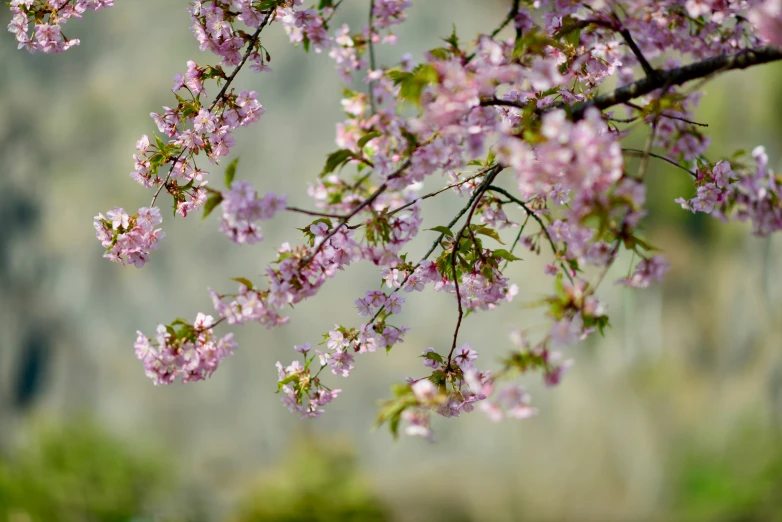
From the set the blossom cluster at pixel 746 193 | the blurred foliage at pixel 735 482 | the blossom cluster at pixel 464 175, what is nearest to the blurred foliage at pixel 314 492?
the blurred foliage at pixel 735 482

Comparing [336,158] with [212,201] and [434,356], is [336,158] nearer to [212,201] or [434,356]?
[212,201]

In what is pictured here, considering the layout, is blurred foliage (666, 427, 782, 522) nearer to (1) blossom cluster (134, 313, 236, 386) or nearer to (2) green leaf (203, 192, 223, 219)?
(1) blossom cluster (134, 313, 236, 386)

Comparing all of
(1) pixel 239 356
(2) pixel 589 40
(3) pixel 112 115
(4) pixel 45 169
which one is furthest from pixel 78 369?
(2) pixel 589 40

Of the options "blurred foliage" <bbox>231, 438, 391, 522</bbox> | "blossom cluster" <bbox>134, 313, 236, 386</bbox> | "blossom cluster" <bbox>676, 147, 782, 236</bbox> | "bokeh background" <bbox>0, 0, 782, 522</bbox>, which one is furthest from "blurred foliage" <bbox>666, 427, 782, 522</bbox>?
"blossom cluster" <bbox>134, 313, 236, 386</bbox>

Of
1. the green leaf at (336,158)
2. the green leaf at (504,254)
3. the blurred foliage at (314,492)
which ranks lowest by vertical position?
the green leaf at (336,158)

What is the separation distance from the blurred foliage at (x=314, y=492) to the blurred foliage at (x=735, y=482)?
1.94 metres

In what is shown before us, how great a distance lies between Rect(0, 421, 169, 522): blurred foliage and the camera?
15.1ft

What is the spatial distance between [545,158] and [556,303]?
0.58 ft

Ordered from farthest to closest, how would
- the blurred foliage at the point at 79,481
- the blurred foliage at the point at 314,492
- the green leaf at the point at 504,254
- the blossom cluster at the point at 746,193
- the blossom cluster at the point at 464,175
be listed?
the blurred foliage at the point at 79,481 < the blurred foliage at the point at 314,492 < the green leaf at the point at 504,254 < the blossom cluster at the point at 746,193 < the blossom cluster at the point at 464,175

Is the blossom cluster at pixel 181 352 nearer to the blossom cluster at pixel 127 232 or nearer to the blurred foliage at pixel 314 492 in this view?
the blossom cluster at pixel 127 232

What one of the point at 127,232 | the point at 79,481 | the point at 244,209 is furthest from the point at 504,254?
the point at 79,481

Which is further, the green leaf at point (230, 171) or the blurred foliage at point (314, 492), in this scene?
the blurred foliage at point (314, 492)

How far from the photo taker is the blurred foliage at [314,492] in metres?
4.12

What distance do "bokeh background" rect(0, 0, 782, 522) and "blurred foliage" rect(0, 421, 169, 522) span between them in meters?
0.01
